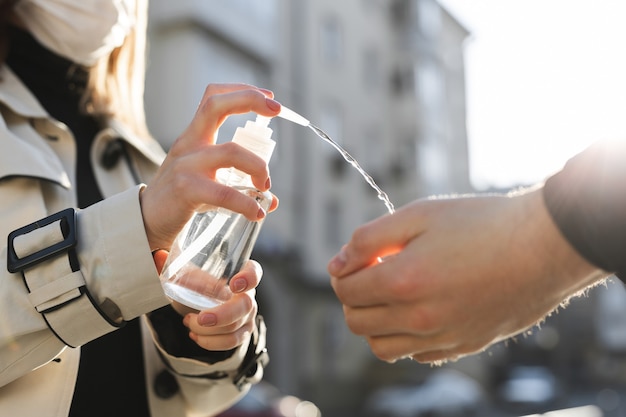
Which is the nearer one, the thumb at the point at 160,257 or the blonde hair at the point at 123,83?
the thumb at the point at 160,257

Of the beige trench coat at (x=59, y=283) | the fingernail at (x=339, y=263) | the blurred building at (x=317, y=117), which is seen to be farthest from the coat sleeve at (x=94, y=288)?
the blurred building at (x=317, y=117)

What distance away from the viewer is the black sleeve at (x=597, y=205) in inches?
36.7

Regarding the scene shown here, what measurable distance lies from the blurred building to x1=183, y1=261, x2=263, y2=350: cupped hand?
12.2 m

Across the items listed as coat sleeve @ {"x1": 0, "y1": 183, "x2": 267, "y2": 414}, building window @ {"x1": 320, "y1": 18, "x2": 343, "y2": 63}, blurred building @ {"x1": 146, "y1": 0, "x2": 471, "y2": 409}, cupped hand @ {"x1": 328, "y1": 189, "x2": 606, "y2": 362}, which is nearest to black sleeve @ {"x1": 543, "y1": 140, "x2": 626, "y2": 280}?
cupped hand @ {"x1": 328, "y1": 189, "x2": 606, "y2": 362}

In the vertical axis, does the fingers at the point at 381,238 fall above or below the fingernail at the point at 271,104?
below

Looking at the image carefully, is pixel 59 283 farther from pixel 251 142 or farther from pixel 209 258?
pixel 251 142

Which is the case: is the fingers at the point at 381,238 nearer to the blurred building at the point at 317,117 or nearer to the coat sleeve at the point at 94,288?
the coat sleeve at the point at 94,288

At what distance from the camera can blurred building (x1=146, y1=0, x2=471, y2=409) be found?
50.1 feet

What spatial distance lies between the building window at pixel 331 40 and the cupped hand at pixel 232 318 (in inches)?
828

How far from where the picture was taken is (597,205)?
94 centimetres

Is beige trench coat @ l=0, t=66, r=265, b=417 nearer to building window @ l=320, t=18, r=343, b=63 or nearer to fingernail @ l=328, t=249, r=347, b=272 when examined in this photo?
fingernail @ l=328, t=249, r=347, b=272

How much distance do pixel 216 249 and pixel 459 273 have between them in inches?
21.4

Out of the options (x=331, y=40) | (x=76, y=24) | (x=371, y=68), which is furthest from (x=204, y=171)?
(x=371, y=68)

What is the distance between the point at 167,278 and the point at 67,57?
0.83 meters
